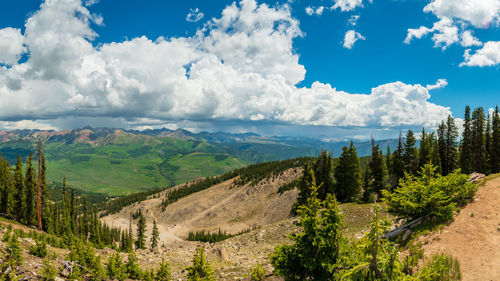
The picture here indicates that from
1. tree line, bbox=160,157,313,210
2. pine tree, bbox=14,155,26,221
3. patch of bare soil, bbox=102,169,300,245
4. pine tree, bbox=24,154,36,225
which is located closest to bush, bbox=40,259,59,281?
pine tree, bbox=24,154,36,225

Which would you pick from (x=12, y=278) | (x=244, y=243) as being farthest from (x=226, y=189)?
(x=12, y=278)

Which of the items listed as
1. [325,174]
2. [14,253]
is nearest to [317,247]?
[14,253]

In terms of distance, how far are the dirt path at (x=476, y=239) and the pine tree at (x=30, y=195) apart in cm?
7586

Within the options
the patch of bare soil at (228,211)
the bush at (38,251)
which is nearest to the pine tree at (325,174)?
the patch of bare soil at (228,211)

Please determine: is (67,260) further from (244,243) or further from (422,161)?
(422,161)

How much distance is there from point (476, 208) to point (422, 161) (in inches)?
2054

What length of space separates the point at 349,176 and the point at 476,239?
45.6 meters

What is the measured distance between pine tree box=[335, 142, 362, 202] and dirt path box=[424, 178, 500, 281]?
3967cm

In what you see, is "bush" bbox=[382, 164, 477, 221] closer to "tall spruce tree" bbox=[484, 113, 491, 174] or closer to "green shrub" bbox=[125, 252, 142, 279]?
"green shrub" bbox=[125, 252, 142, 279]

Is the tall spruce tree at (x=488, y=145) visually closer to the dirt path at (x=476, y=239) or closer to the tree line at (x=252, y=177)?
the dirt path at (x=476, y=239)

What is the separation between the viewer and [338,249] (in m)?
13.4

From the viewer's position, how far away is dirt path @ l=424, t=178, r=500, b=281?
13.7m

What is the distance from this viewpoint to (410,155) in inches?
2376

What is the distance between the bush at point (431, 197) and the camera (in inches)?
722
